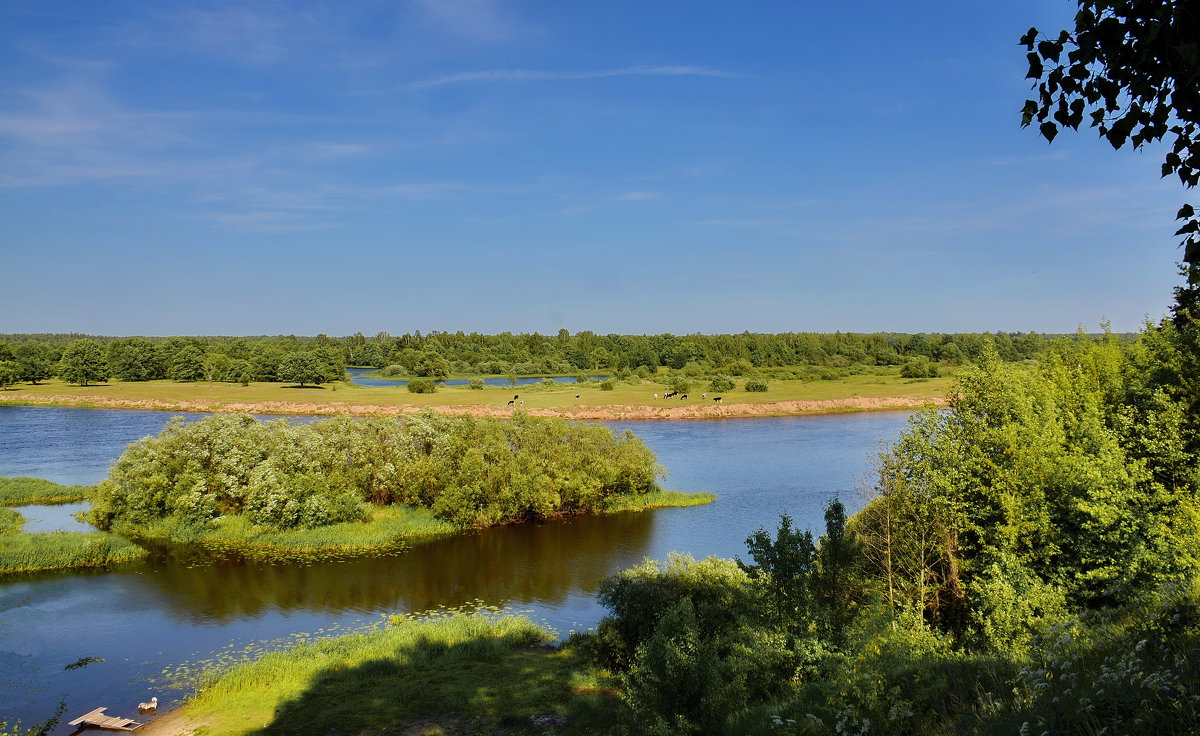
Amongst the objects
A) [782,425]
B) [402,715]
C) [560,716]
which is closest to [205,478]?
[402,715]

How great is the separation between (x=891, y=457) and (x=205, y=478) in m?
30.9

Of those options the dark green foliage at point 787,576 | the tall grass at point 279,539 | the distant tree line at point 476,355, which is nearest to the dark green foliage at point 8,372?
the distant tree line at point 476,355

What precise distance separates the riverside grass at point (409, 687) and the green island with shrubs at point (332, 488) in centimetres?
1132

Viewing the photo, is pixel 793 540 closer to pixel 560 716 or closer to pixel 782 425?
pixel 560 716

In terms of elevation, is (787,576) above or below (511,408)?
above

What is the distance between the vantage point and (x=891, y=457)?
23.3 metres

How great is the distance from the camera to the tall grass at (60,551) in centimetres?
2772

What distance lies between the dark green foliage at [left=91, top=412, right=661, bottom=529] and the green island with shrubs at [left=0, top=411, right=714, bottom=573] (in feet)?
0.22

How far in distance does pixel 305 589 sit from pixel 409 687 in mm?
10858

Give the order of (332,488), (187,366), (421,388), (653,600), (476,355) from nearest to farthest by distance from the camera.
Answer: (653,600) < (332,488) < (421,388) < (187,366) < (476,355)

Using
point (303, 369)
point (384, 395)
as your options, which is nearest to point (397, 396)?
point (384, 395)

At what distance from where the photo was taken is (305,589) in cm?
2681

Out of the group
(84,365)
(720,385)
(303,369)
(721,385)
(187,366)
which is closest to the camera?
(721,385)

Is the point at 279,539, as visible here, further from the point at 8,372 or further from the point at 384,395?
the point at 8,372
